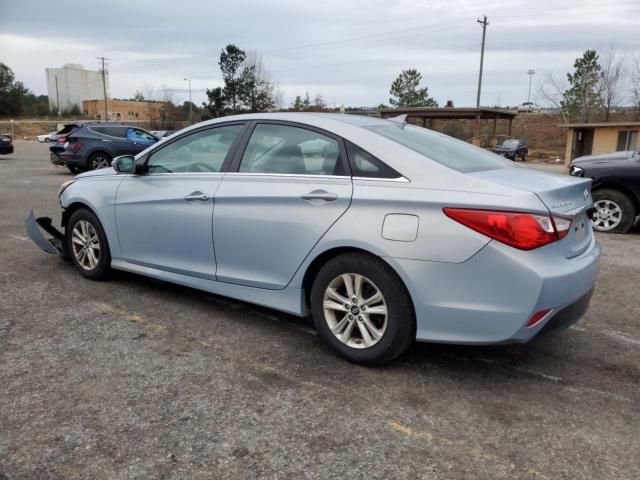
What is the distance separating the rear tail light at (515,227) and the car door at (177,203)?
1959 millimetres

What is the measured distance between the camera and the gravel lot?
2523mm

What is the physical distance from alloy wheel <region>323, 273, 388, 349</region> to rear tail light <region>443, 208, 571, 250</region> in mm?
703

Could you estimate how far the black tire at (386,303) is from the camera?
10.6 feet

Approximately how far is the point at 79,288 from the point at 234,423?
284cm

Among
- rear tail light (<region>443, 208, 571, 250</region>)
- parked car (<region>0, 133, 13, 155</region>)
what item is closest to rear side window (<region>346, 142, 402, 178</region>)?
rear tail light (<region>443, 208, 571, 250</region>)

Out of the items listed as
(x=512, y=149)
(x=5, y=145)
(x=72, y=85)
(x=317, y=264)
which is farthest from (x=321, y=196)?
(x=72, y=85)

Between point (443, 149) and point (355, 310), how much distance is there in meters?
1.26

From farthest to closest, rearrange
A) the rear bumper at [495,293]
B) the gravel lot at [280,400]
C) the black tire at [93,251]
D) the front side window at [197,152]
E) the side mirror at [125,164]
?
the black tire at [93,251]
the side mirror at [125,164]
the front side window at [197,152]
the rear bumper at [495,293]
the gravel lot at [280,400]

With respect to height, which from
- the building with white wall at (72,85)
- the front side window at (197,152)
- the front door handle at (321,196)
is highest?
the building with white wall at (72,85)

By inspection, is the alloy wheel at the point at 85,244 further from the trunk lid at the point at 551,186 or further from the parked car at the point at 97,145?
the parked car at the point at 97,145

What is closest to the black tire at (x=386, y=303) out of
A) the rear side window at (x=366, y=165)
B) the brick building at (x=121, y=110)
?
the rear side window at (x=366, y=165)

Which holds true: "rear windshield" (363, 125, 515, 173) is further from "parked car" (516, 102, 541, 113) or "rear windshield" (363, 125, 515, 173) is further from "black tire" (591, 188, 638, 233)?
"parked car" (516, 102, 541, 113)

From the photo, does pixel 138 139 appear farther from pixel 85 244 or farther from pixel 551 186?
pixel 551 186

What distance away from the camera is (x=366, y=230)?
3.29 m
